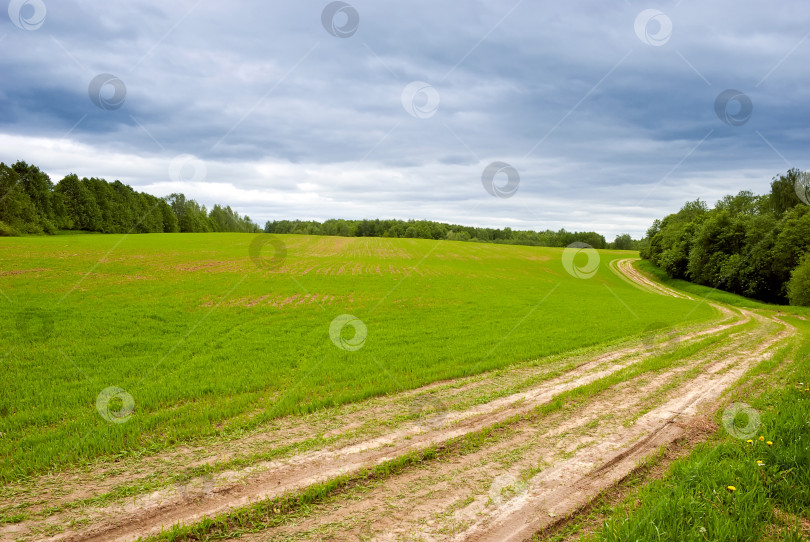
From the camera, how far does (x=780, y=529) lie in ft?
16.1

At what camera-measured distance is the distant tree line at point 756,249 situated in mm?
52406

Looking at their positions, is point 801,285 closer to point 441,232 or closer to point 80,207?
point 441,232

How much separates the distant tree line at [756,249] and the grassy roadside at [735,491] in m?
53.8

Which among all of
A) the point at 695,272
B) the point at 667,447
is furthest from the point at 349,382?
the point at 695,272

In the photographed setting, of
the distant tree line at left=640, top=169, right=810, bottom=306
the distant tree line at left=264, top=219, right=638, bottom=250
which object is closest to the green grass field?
the distant tree line at left=640, top=169, right=810, bottom=306

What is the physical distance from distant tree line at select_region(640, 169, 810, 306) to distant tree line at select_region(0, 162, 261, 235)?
126 meters

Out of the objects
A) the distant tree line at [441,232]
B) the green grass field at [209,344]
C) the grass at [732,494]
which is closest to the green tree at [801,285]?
the green grass field at [209,344]

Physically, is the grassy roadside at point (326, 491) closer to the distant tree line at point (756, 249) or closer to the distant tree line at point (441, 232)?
the distant tree line at point (756, 249)

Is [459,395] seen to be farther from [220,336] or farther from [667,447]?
[220,336]

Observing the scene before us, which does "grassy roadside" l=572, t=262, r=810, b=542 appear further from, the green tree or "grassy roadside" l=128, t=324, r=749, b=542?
the green tree

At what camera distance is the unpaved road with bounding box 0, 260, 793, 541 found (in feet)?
17.5

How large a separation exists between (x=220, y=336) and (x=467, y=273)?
4477 centimetres

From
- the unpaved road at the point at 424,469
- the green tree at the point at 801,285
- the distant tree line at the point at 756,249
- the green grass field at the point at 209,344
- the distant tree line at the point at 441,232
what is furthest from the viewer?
the distant tree line at the point at 441,232

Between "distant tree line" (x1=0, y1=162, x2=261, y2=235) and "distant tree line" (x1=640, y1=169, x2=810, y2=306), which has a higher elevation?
"distant tree line" (x1=0, y1=162, x2=261, y2=235)
